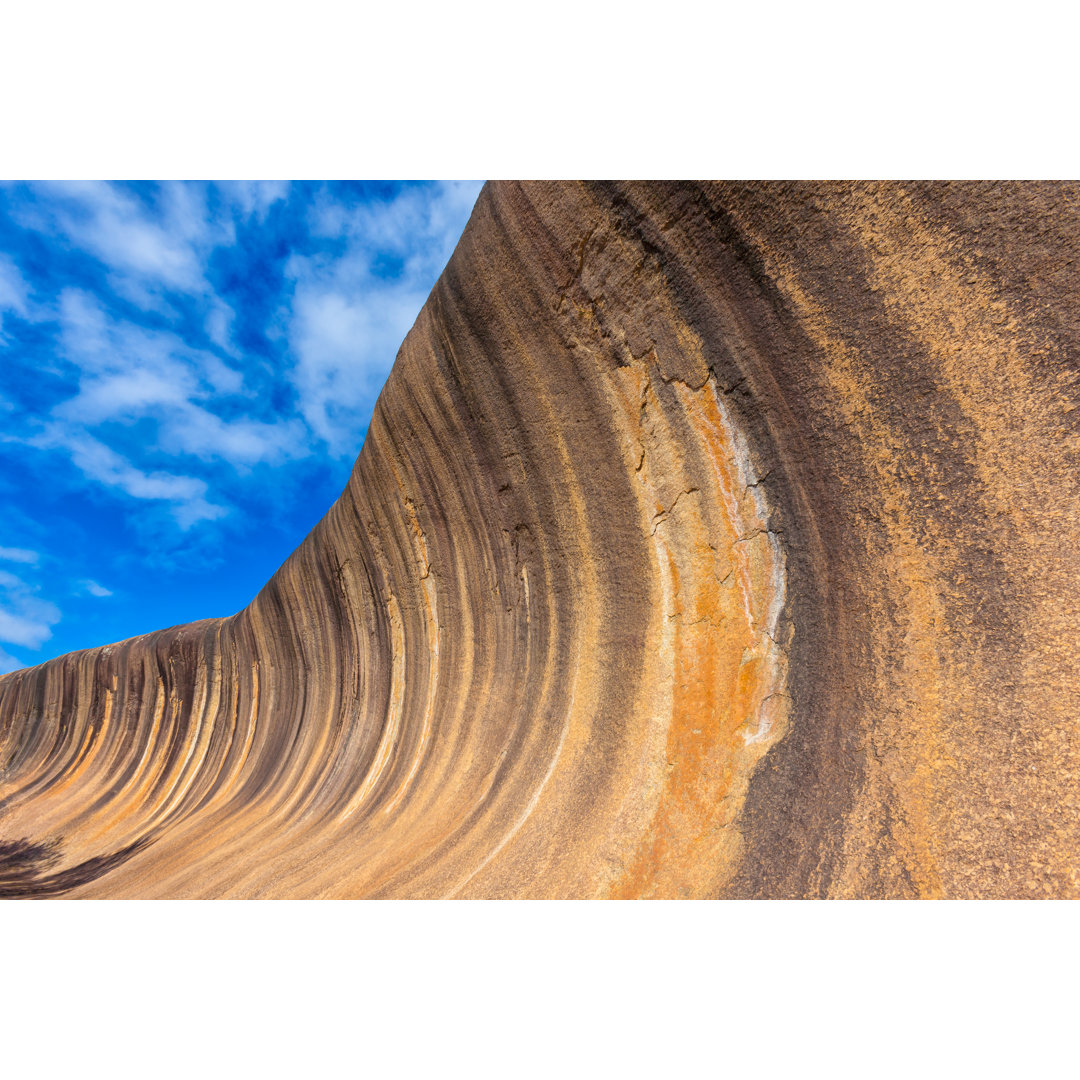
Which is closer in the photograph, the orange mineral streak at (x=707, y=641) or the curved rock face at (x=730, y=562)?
the curved rock face at (x=730, y=562)

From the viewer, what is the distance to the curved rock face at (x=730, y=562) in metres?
1.53

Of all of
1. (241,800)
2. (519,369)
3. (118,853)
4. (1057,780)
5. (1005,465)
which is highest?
(519,369)

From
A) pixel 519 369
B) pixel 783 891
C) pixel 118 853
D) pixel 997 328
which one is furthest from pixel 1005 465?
pixel 118 853

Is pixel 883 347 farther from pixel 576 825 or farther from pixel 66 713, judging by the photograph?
pixel 66 713

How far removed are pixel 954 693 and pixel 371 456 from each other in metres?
3.88

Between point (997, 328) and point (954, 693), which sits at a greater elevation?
point (997, 328)

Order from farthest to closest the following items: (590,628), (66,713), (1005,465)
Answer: (66,713), (590,628), (1005,465)

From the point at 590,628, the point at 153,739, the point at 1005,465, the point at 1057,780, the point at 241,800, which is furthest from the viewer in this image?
the point at 153,739

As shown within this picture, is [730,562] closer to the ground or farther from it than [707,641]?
Result: farther from it

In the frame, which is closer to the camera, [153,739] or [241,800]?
[241,800]

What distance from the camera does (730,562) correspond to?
2.19 m

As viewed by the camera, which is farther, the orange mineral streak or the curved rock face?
the orange mineral streak

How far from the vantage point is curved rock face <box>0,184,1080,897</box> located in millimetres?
1529

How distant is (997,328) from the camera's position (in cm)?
160
